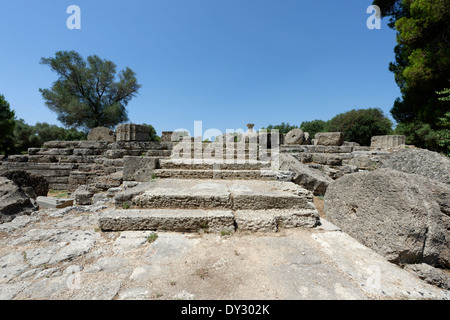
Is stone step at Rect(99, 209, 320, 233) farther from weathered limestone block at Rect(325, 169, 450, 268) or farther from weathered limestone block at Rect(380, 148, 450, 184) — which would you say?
weathered limestone block at Rect(380, 148, 450, 184)

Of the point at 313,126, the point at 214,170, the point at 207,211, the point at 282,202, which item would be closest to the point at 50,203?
the point at 214,170

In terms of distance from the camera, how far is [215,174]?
3.97m

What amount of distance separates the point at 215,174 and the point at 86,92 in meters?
24.4

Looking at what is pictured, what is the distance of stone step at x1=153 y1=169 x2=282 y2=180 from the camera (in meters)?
3.88

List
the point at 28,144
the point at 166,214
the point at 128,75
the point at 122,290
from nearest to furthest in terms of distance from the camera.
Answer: the point at 122,290
the point at 166,214
the point at 28,144
the point at 128,75

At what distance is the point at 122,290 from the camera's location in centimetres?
126

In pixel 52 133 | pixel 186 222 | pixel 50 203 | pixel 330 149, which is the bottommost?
pixel 50 203

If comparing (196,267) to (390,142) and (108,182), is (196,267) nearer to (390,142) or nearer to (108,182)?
(108,182)

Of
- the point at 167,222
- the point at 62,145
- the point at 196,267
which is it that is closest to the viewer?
the point at 196,267
